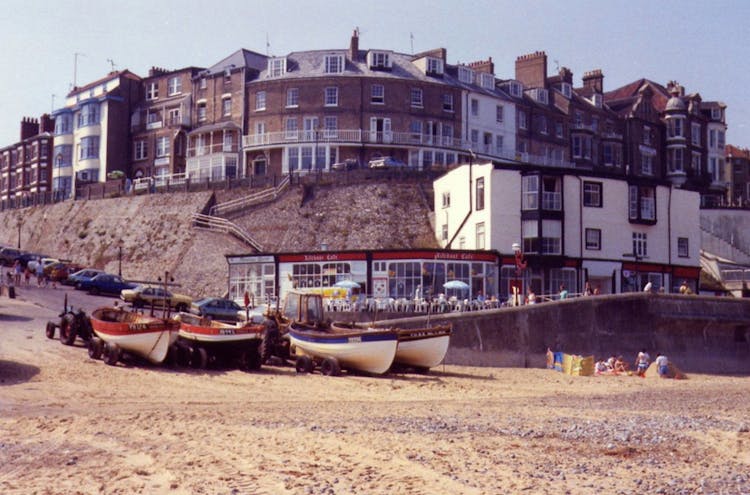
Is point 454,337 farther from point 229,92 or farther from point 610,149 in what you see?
point 610,149

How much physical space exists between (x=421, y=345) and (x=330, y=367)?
3.68 m

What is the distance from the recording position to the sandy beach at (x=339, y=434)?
1370cm

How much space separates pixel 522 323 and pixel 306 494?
25.6 meters

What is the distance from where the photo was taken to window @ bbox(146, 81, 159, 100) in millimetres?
80562

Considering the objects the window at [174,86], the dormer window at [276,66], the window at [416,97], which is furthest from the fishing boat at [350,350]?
the window at [174,86]

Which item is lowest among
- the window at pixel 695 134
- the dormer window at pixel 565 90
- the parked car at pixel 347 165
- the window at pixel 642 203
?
the window at pixel 642 203

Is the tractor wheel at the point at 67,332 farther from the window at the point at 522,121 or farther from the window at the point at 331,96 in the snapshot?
the window at the point at 522,121

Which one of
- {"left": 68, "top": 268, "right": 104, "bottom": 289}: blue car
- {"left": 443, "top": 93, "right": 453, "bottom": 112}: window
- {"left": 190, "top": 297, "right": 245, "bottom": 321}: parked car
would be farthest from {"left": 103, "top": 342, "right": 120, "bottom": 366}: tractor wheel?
{"left": 443, "top": 93, "right": 453, "bottom": 112}: window

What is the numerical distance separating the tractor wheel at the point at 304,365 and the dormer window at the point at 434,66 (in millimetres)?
45757

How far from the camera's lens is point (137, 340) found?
2781cm

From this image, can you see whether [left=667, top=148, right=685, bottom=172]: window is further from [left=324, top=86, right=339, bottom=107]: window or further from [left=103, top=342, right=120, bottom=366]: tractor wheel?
[left=103, top=342, right=120, bottom=366]: tractor wheel

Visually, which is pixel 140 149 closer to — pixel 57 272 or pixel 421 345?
pixel 57 272

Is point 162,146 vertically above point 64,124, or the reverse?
point 64,124

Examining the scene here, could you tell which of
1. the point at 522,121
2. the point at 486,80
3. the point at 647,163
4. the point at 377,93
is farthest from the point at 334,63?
the point at 647,163
